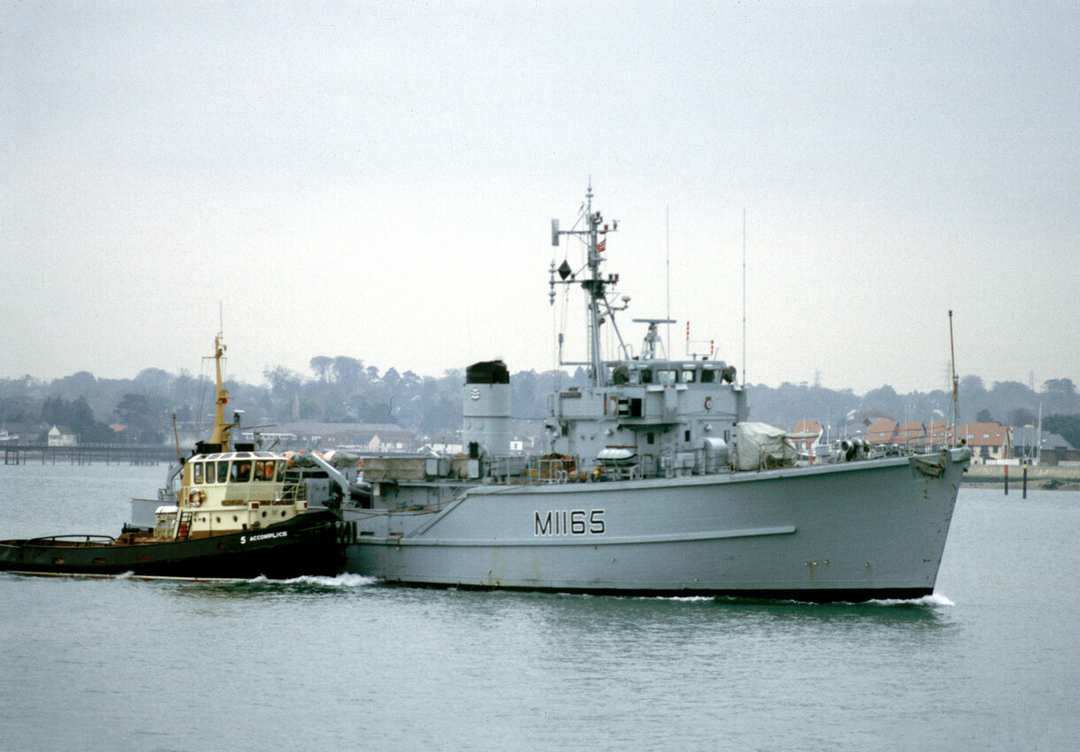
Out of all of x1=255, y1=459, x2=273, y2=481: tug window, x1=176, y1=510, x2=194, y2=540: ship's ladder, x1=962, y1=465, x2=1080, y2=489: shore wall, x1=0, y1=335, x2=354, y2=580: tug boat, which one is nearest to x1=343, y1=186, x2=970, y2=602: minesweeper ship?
x1=0, y1=335, x2=354, y2=580: tug boat

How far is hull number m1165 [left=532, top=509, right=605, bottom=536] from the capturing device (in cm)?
2559

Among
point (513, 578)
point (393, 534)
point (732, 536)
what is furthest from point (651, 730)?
point (393, 534)

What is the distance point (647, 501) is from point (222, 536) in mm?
11216

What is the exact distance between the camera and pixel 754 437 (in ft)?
81.1

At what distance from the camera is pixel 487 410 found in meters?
30.9

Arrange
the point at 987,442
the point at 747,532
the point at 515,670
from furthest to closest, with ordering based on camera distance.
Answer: the point at 987,442
the point at 747,532
the point at 515,670

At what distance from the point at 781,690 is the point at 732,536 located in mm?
5876

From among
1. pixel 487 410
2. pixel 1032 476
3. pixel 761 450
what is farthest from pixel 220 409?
pixel 1032 476

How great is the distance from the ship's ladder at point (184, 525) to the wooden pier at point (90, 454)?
365 ft

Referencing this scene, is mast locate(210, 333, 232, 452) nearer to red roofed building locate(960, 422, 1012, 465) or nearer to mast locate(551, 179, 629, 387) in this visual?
mast locate(551, 179, 629, 387)

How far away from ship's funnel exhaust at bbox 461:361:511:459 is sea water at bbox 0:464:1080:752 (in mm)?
4856

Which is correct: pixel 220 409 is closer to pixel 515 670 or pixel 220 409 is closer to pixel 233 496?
pixel 233 496

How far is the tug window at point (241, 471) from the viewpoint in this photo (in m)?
30.4

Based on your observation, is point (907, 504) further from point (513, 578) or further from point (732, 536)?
point (513, 578)
